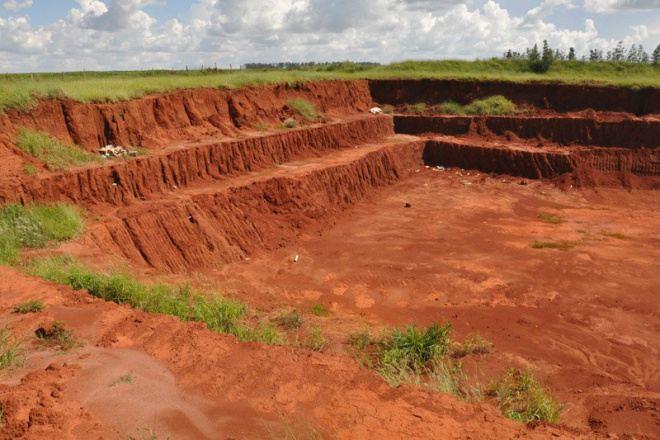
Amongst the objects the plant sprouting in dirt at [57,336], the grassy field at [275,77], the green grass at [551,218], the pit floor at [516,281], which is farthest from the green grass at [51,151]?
the green grass at [551,218]

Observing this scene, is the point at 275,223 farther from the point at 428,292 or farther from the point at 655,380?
the point at 655,380

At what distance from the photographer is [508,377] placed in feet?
26.1

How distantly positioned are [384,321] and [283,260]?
16.2 feet

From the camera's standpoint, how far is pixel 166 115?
19531 millimetres

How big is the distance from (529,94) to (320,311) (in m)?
23.8

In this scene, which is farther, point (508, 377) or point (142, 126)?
point (142, 126)

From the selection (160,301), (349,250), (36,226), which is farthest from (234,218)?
(160,301)

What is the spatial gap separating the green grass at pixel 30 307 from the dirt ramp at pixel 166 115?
992 cm

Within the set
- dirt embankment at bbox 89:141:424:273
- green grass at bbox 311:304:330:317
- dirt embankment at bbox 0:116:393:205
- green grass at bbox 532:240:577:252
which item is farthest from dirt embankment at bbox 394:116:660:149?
green grass at bbox 311:304:330:317

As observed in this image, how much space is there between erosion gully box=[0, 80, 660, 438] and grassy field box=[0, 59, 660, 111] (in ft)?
2.08

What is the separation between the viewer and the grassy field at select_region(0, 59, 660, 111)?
16.4m

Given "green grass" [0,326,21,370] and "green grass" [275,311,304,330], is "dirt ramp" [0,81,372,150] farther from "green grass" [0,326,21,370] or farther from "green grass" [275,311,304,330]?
"green grass" [0,326,21,370]

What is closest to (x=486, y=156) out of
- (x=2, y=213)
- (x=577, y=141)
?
(x=577, y=141)

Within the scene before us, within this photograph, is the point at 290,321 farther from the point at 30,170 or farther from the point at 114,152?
the point at 114,152
